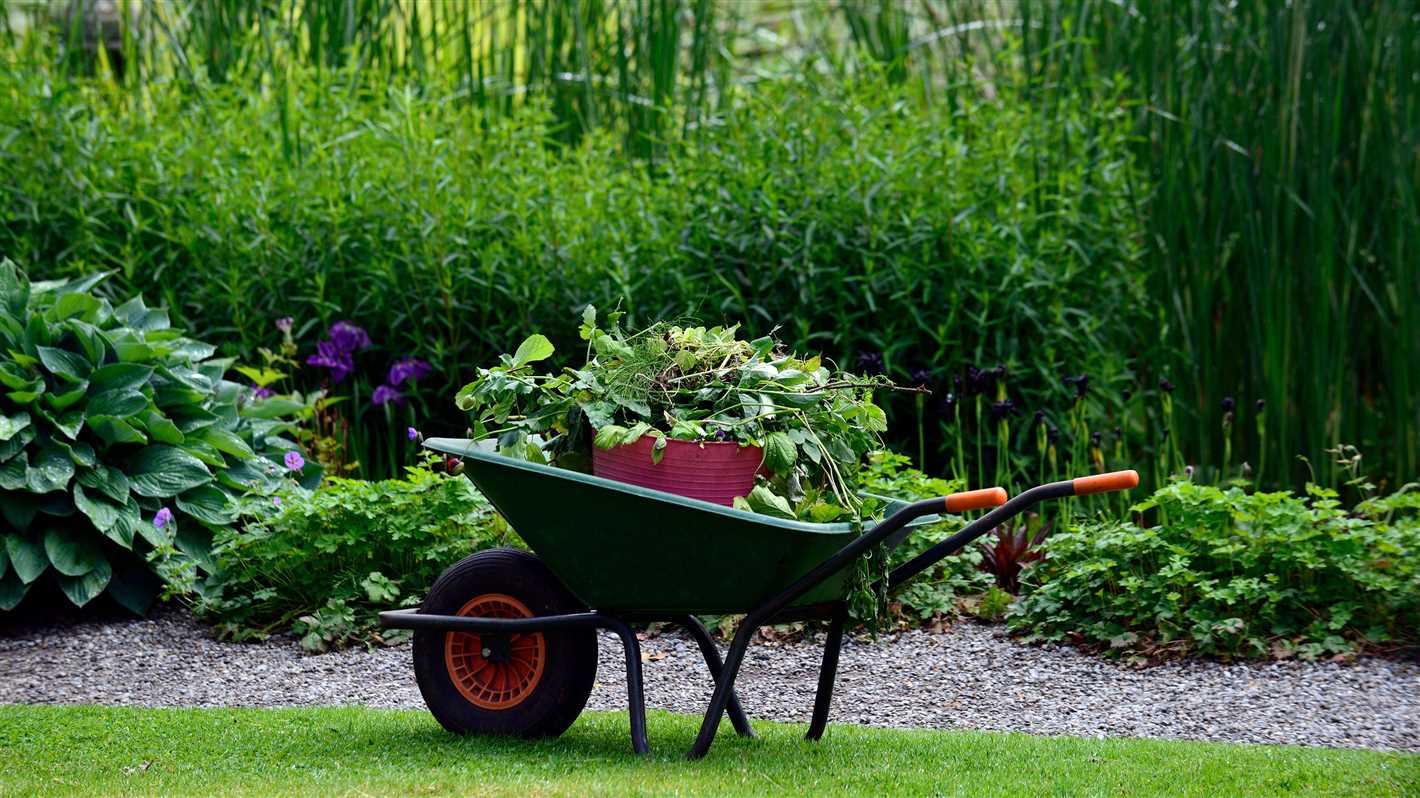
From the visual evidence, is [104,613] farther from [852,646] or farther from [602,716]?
[852,646]

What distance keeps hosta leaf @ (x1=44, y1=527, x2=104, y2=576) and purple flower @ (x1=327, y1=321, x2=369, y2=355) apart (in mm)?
1216

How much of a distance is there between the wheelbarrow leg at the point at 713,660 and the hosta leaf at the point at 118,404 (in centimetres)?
208

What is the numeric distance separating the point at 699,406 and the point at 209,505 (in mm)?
2081

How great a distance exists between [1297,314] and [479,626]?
349cm

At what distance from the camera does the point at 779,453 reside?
2486 mm

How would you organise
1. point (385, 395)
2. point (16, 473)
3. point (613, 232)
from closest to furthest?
point (16, 473), point (385, 395), point (613, 232)

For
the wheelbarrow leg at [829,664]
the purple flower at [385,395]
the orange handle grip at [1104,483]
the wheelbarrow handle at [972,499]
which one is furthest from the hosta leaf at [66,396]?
the orange handle grip at [1104,483]

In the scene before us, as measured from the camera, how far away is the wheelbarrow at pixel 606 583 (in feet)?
7.84

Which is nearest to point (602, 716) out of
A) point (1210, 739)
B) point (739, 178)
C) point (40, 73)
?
point (1210, 739)

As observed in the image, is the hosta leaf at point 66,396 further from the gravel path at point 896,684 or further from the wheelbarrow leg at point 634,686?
the wheelbarrow leg at point 634,686

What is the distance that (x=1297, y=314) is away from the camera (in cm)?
487

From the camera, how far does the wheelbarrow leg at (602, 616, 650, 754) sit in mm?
2539

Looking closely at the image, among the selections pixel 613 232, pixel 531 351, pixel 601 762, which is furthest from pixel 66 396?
pixel 601 762

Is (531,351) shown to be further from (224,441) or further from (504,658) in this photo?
(224,441)
